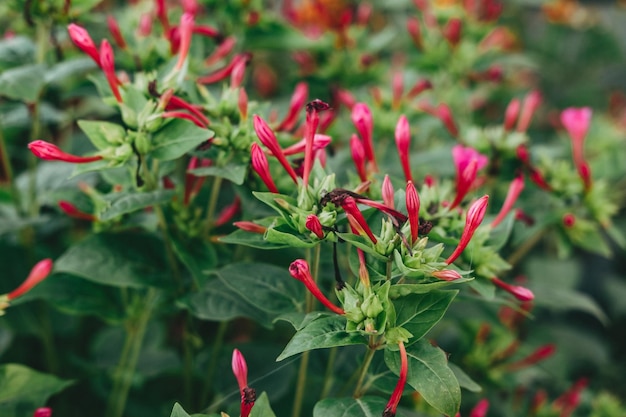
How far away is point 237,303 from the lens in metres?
0.77

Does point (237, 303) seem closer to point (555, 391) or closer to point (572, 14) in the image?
point (555, 391)

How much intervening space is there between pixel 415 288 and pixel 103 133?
39 cm

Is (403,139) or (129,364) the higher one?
(403,139)

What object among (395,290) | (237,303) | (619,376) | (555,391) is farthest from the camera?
(619,376)

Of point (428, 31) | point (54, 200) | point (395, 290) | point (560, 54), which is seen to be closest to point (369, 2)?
point (428, 31)

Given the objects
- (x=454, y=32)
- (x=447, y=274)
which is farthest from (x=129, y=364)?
(x=454, y=32)

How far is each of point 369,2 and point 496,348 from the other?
1185 mm

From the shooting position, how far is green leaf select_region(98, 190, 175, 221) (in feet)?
2.12

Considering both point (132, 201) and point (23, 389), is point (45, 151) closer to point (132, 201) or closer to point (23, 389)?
point (132, 201)

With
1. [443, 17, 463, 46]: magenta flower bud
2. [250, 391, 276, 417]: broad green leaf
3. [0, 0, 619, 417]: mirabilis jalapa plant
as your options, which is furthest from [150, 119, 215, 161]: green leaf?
[443, 17, 463, 46]: magenta flower bud

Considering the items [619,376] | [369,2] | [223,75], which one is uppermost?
[223,75]

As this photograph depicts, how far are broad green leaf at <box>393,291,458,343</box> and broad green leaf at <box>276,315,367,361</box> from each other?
0.05m

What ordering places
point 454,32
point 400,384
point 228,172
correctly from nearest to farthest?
point 400,384 → point 228,172 → point 454,32

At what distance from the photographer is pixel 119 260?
2.50ft
